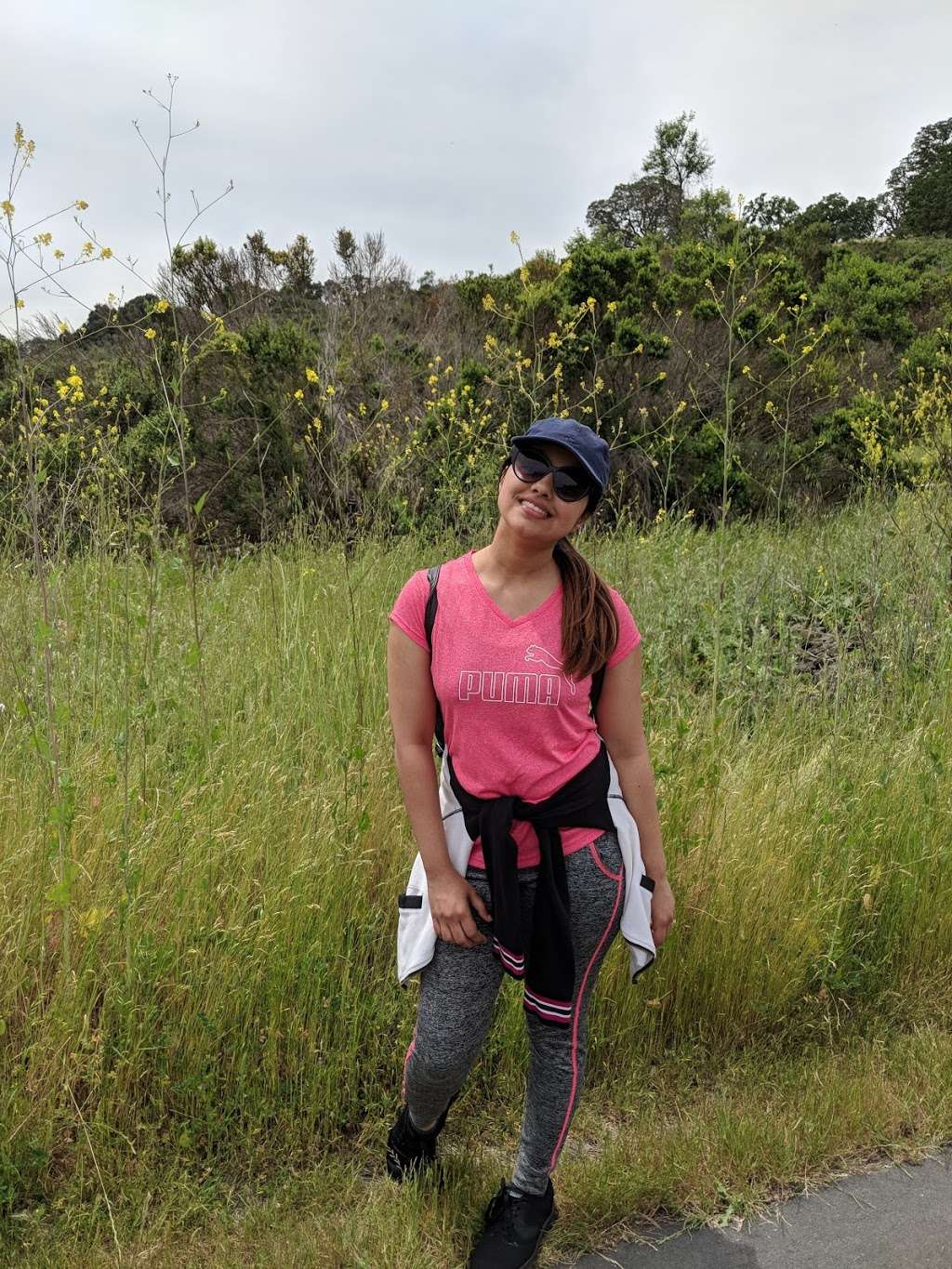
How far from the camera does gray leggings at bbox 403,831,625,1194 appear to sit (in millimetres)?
2037

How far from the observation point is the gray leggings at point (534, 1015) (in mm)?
2037

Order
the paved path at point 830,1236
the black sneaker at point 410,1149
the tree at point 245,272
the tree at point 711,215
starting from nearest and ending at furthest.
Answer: the paved path at point 830,1236, the black sneaker at point 410,1149, the tree at point 245,272, the tree at point 711,215

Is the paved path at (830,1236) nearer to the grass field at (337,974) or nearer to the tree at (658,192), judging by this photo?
the grass field at (337,974)

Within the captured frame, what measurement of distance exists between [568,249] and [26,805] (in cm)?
984

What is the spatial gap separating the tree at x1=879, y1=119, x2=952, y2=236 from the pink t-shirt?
4150cm

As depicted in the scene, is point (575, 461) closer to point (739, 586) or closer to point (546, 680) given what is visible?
point (546, 680)

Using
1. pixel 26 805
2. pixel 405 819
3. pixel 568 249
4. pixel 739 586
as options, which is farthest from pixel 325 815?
pixel 568 249

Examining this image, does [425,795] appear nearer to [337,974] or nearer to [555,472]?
[555,472]

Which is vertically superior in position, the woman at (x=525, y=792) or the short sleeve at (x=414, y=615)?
the short sleeve at (x=414, y=615)

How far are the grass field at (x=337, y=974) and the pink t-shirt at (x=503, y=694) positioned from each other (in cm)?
94

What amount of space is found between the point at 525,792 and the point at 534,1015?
0.52 metres

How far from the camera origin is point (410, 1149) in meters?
2.34

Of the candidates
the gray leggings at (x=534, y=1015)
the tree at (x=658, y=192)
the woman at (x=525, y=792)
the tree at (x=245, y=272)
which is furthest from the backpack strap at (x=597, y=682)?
the tree at (x=658, y=192)

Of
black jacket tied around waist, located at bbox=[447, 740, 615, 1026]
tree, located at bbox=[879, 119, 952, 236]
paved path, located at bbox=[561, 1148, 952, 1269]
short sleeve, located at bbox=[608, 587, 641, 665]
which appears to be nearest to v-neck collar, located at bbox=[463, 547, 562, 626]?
short sleeve, located at bbox=[608, 587, 641, 665]
